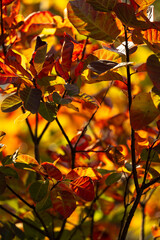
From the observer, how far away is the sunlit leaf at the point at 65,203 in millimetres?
888

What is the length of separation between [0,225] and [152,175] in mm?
519

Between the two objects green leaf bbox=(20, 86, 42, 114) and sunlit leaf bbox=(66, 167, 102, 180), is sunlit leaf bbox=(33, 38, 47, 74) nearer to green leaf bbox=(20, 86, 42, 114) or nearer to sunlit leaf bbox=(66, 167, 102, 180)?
green leaf bbox=(20, 86, 42, 114)

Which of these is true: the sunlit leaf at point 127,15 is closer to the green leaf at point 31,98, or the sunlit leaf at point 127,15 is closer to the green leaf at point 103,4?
the green leaf at point 103,4

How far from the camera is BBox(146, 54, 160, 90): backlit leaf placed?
668 mm

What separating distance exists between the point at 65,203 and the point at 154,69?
16.2 inches

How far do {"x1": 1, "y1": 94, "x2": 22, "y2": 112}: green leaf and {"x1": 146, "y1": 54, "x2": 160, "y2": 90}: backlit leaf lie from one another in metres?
0.32

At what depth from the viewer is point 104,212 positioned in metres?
1.35

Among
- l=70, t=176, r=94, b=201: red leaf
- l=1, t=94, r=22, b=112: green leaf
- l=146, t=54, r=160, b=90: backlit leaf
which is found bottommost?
l=70, t=176, r=94, b=201: red leaf

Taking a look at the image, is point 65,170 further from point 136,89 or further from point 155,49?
point 155,49

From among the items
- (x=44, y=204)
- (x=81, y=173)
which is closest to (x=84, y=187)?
(x=81, y=173)

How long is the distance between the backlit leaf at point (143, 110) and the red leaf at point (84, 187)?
0.20 meters

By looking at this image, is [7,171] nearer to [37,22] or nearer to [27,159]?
[27,159]

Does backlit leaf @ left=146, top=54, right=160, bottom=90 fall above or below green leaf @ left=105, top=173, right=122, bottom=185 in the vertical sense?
above

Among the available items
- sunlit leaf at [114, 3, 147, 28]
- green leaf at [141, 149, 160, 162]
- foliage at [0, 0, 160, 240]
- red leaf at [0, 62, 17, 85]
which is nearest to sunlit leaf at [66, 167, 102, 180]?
foliage at [0, 0, 160, 240]
